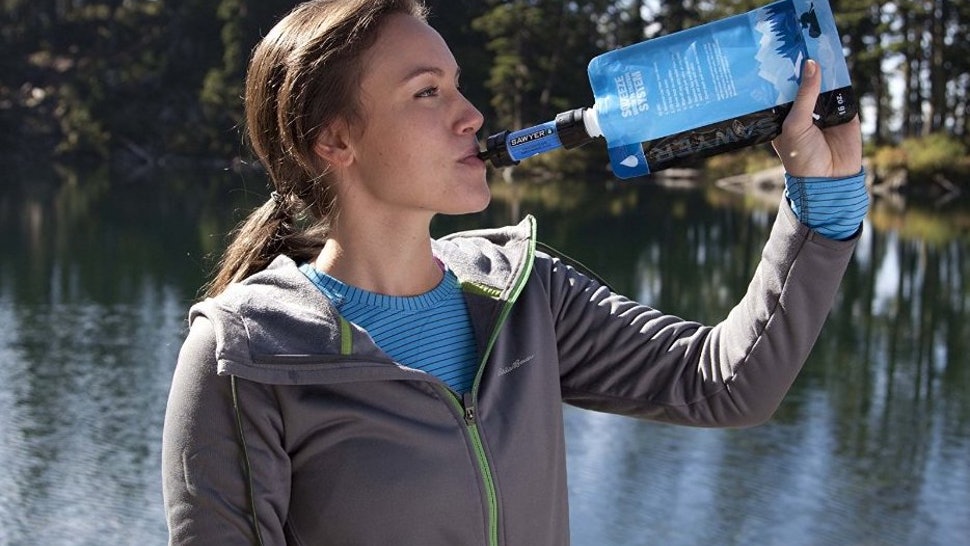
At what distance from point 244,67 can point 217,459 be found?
32809 millimetres

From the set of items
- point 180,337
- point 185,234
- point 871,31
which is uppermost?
point 871,31

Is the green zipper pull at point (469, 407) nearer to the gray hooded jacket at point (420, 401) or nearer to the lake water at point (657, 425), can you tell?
the gray hooded jacket at point (420, 401)

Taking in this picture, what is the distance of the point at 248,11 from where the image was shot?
33281 millimetres

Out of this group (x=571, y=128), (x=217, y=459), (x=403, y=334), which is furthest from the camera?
(x=571, y=128)

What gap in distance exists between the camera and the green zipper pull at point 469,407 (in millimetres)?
1218

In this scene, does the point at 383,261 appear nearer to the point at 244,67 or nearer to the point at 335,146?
the point at 335,146

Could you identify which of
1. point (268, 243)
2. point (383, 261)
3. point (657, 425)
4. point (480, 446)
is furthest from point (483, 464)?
point (657, 425)

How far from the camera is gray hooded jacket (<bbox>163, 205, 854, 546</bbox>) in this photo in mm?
1132

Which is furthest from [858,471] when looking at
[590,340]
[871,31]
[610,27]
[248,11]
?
[248,11]

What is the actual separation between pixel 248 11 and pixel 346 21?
1305 inches

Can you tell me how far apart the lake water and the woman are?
1.35 ft

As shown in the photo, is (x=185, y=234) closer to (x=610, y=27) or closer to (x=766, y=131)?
(x=766, y=131)

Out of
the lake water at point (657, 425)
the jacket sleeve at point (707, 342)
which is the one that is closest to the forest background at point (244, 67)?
the lake water at point (657, 425)

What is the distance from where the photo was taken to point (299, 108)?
51.7 inches
